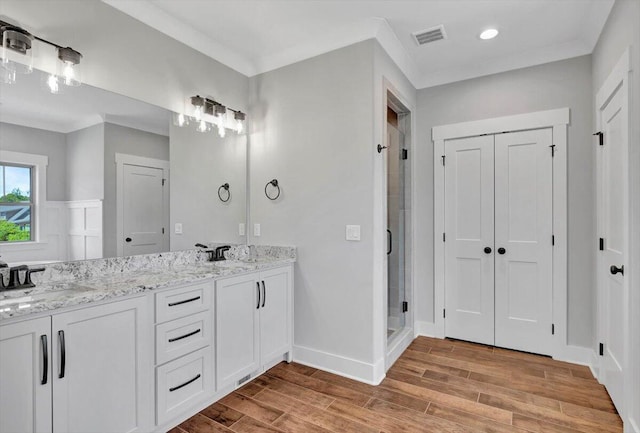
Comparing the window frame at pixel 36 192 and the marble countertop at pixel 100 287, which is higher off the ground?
the window frame at pixel 36 192

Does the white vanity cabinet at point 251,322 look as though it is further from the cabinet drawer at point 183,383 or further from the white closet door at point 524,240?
the white closet door at point 524,240

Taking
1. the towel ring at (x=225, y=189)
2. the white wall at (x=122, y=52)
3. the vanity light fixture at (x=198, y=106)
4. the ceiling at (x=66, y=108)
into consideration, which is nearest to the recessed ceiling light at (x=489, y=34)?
the white wall at (x=122, y=52)

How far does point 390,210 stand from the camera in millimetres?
3248

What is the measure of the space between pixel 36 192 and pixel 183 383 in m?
1.40

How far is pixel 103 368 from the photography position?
1.62 metres

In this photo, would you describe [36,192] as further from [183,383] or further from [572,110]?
[572,110]

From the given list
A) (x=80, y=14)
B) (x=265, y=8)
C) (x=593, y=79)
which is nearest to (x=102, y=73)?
(x=80, y=14)

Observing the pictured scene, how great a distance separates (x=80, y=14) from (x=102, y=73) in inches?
13.1

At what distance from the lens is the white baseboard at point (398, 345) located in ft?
9.39

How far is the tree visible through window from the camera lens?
178 centimetres

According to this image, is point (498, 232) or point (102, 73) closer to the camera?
point (102, 73)

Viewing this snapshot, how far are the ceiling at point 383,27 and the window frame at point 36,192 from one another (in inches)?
44.7

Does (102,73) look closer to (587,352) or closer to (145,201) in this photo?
(145,201)

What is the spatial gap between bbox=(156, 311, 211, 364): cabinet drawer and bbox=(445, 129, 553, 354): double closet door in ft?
8.01
